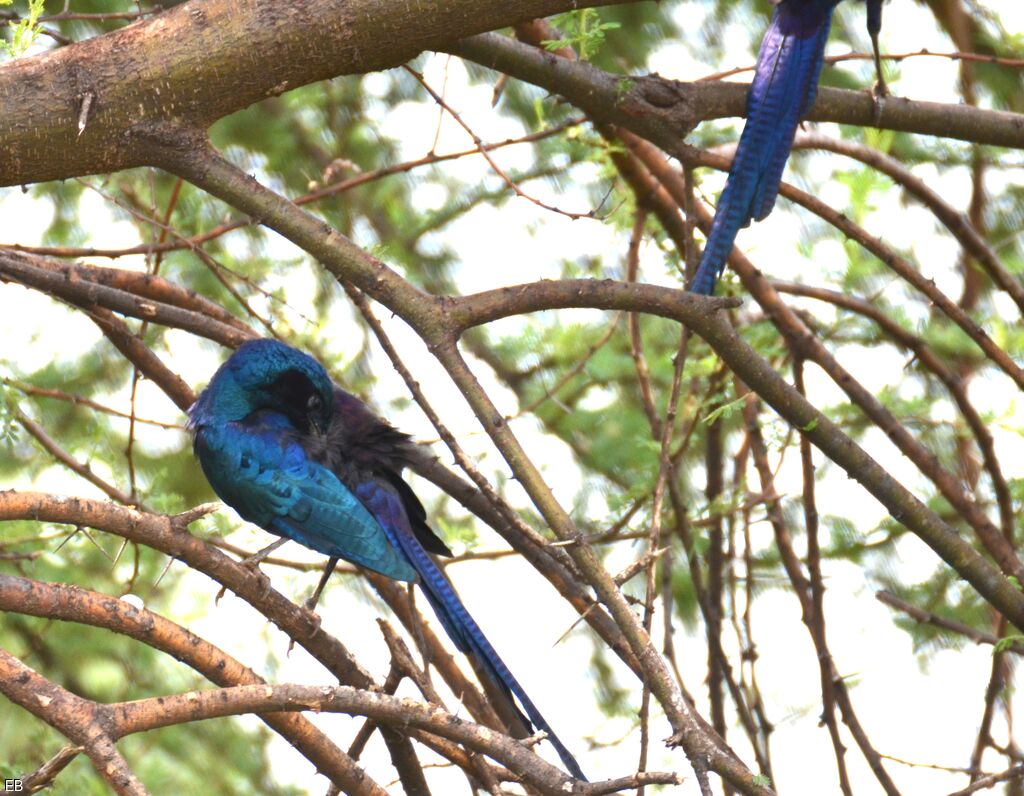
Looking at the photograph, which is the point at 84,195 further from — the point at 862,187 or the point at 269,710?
the point at 269,710

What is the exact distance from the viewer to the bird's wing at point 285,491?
4.36m

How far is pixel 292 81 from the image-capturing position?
3.36 metres

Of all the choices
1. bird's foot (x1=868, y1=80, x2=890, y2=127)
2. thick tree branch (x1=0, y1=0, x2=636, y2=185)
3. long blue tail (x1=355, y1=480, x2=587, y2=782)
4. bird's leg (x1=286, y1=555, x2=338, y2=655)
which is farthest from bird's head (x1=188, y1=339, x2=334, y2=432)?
bird's foot (x1=868, y1=80, x2=890, y2=127)

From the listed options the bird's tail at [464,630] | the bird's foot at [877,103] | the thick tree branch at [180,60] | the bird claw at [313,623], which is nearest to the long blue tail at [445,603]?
the bird's tail at [464,630]

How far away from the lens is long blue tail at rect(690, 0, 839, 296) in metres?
4.07

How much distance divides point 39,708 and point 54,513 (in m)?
0.50

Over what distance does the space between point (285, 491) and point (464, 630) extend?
812 mm

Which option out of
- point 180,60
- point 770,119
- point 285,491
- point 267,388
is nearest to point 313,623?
point 285,491

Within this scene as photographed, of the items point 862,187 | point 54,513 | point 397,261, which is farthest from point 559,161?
point 54,513

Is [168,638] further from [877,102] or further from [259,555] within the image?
[877,102]

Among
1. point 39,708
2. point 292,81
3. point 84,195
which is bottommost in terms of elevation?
point 39,708

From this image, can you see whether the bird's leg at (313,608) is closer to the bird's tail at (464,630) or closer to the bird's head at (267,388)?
the bird's tail at (464,630)

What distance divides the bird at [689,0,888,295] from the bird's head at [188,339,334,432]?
1.35 metres

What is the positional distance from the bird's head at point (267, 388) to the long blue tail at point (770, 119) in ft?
→ 4.49
